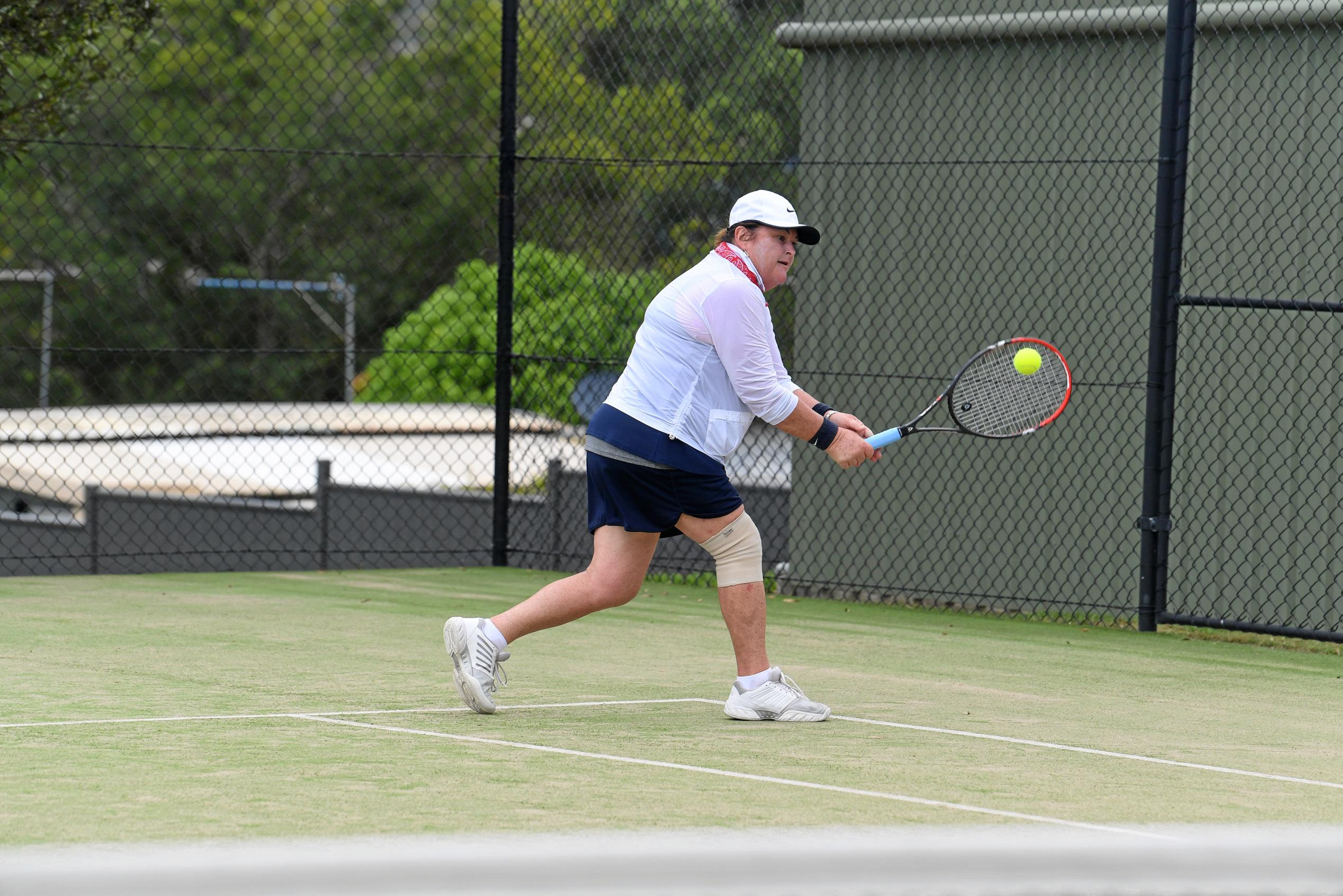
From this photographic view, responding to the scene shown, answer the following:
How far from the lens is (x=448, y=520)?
12.4m

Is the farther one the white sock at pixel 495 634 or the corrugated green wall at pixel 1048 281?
the corrugated green wall at pixel 1048 281

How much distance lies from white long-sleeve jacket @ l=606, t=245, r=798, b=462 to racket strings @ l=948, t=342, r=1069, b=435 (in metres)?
1.18

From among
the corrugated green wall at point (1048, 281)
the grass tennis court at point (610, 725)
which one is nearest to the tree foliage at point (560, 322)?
the corrugated green wall at point (1048, 281)

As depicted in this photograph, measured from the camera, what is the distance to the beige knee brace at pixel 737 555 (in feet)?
18.7

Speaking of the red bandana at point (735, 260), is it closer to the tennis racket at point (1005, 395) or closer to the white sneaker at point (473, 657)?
the tennis racket at point (1005, 395)

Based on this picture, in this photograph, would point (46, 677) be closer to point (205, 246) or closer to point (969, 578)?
point (969, 578)

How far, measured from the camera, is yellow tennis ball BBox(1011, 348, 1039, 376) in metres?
6.39

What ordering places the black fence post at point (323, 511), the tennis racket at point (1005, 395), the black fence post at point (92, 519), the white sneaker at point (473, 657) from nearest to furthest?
1. the white sneaker at point (473, 657)
2. the tennis racket at point (1005, 395)
3. the black fence post at point (323, 511)
4. the black fence post at point (92, 519)

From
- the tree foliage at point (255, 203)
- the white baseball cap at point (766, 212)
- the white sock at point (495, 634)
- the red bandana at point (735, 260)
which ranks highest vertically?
the tree foliage at point (255, 203)

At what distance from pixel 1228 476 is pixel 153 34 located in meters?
6.04

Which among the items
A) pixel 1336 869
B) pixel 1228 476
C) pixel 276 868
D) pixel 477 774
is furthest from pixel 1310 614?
pixel 276 868

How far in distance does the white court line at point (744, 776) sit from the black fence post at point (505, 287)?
4.84 metres

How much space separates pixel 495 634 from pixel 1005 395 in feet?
7.16

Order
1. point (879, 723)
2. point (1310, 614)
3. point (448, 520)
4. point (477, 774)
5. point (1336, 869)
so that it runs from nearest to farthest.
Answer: point (1336, 869) < point (477, 774) < point (879, 723) < point (1310, 614) < point (448, 520)
